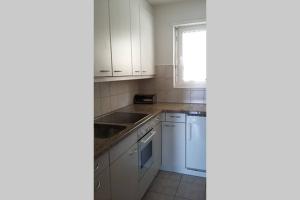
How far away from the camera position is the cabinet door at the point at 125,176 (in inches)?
51.8

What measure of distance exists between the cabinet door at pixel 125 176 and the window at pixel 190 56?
1.48m

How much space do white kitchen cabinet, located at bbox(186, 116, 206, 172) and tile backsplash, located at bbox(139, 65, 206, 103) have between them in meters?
0.56

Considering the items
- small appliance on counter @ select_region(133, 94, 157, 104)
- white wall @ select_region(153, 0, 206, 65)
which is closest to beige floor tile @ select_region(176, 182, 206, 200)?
small appliance on counter @ select_region(133, 94, 157, 104)

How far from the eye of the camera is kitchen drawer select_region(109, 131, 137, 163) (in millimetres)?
1270

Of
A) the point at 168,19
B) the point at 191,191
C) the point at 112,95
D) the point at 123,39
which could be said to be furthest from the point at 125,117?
the point at 168,19

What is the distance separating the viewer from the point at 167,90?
2.83 m

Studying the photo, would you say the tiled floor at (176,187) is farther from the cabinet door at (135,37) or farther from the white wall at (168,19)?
the white wall at (168,19)

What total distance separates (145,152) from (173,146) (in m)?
0.57

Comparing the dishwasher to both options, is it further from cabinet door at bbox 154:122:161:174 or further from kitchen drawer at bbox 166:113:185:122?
cabinet door at bbox 154:122:161:174

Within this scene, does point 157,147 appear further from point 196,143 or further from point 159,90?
point 159,90

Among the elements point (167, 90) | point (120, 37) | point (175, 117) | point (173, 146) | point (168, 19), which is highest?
point (168, 19)
